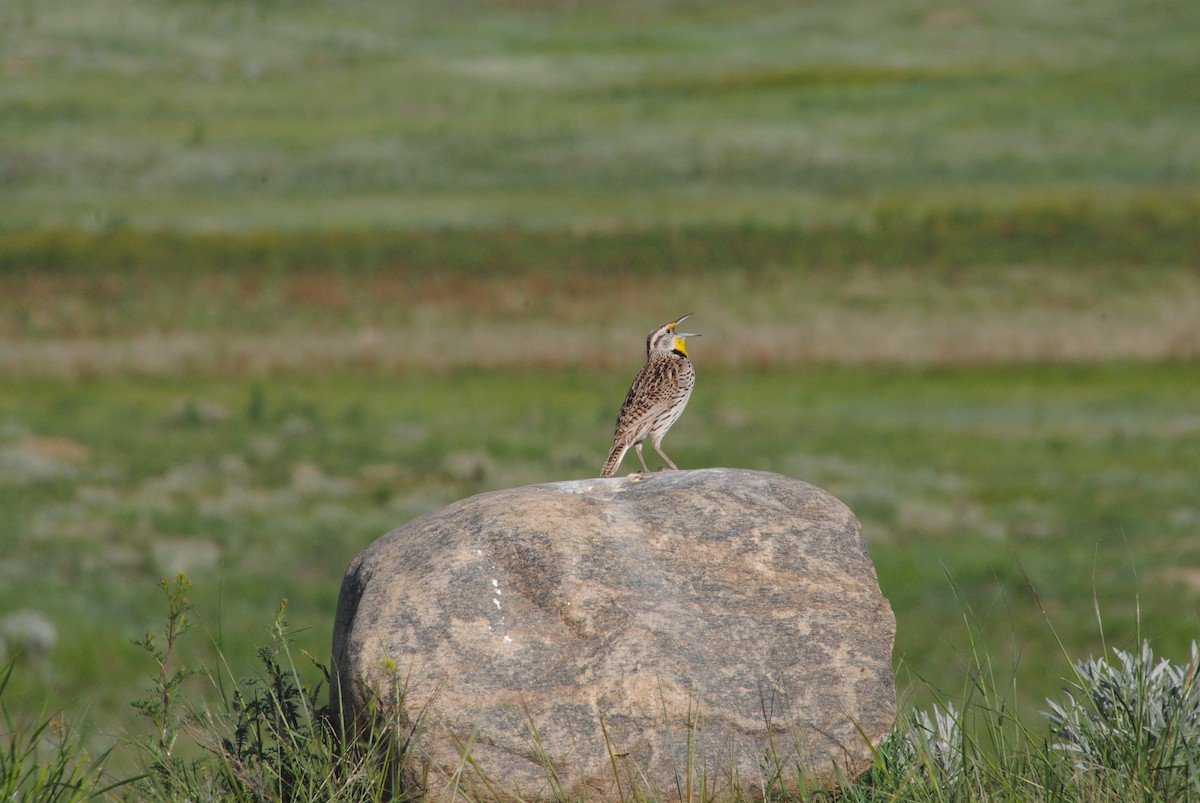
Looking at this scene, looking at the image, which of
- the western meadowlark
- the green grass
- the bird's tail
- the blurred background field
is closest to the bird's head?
the western meadowlark

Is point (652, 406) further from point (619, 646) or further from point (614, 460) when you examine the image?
point (619, 646)

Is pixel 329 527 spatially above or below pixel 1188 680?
below

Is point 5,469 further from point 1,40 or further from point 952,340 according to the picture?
point 1,40

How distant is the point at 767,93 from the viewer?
55.2 m

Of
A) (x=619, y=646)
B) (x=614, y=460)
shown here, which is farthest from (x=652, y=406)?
(x=619, y=646)

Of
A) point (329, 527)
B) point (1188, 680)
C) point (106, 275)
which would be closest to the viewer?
point (1188, 680)

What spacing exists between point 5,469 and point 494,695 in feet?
56.1

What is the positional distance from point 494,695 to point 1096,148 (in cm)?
4501

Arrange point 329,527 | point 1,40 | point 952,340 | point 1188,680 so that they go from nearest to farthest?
point 1188,680 < point 329,527 < point 952,340 < point 1,40

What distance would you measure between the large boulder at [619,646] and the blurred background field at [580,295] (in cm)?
42

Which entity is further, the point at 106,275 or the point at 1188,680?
the point at 106,275

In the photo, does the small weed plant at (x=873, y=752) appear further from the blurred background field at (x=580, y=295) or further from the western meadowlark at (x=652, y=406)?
the western meadowlark at (x=652, y=406)

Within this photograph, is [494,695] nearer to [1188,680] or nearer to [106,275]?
[1188,680]

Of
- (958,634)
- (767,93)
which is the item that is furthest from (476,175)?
(958,634)
